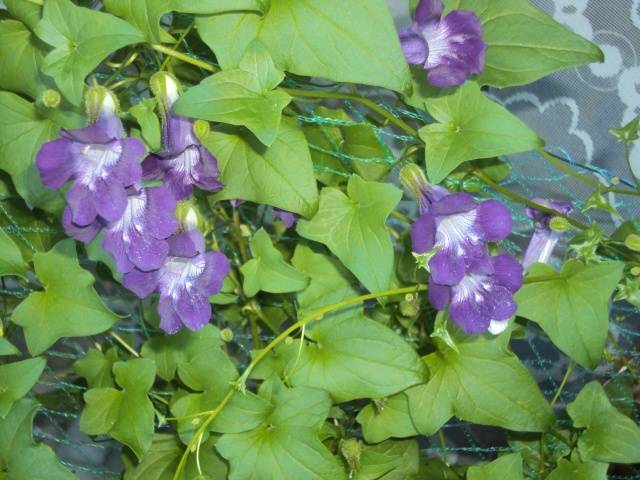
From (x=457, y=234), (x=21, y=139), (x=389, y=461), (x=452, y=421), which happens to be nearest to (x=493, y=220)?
(x=457, y=234)

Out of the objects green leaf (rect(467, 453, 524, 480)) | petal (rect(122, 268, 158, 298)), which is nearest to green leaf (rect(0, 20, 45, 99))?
petal (rect(122, 268, 158, 298))

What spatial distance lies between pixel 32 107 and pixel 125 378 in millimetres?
314

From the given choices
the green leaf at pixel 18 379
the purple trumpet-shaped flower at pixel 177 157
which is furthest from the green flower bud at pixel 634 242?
the green leaf at pixel 18 379

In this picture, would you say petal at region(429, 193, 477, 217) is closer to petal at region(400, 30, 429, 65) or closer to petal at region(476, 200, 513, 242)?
petal at region(476, 200, 513, 242)

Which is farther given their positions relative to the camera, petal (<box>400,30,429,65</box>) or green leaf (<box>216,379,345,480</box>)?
green leaf (<box>216,379,345,480</box>)

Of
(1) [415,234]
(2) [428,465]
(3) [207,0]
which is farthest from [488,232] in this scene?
(2) [428,465]

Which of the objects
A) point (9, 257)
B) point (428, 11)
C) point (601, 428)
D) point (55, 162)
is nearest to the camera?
point (55, 162)

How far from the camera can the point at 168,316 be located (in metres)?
0.79

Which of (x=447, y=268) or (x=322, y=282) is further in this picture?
(x=322, y=282)

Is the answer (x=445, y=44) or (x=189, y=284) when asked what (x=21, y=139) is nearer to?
(x=189, y=284)

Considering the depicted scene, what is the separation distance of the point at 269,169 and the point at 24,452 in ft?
1.40

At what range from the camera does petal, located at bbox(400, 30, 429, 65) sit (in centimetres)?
78

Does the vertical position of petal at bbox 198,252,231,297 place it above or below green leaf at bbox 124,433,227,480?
above

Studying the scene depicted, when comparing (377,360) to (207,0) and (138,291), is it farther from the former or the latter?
(207,0)
